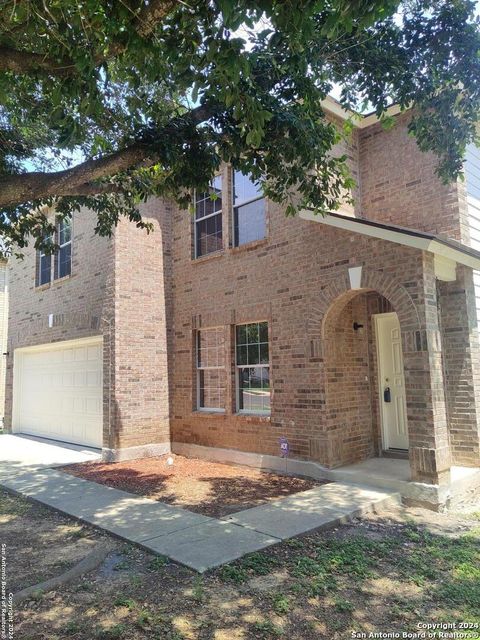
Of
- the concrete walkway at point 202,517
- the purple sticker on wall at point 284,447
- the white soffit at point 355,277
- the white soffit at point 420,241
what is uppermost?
the white soffit at point 420,241

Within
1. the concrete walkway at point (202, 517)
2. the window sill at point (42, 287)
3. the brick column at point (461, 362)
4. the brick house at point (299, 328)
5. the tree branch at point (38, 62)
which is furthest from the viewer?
the window sill at point (42, 287)

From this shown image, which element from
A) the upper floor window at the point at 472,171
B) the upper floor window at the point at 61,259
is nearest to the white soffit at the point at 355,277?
the upper floor window at the point at 472,171

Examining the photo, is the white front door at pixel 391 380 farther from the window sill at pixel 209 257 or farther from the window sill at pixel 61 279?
the window sill at pixel 61 279

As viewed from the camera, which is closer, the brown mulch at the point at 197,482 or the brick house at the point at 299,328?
the brown mulch at the point at 197,482

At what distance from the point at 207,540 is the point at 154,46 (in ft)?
16.0

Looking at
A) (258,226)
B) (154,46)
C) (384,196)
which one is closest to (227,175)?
(258,226)

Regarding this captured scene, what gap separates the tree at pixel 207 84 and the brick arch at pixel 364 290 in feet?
5.70

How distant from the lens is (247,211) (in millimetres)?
9859

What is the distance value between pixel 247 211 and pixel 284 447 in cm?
489

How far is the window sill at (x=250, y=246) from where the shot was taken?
363 inches

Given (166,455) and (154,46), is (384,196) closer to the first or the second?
(154,46)

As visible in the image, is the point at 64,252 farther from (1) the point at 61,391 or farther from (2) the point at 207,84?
(2) the point at 207,84

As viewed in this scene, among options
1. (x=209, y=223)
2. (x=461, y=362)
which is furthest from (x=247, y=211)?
(x=461, y=362)

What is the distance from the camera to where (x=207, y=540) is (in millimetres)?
5090
